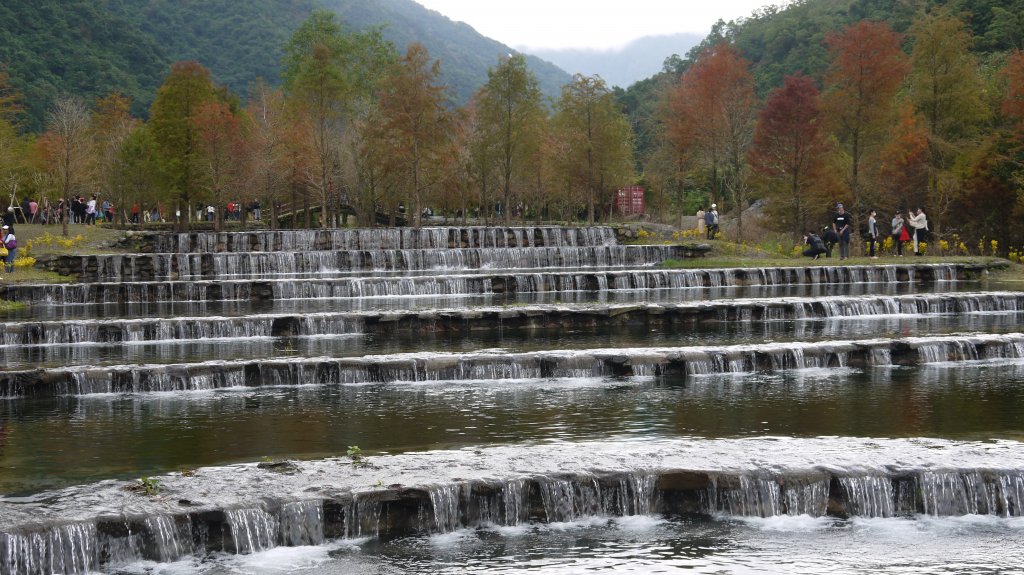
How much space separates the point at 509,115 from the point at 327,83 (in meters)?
11.2

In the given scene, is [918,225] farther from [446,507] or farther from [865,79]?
[446,507]

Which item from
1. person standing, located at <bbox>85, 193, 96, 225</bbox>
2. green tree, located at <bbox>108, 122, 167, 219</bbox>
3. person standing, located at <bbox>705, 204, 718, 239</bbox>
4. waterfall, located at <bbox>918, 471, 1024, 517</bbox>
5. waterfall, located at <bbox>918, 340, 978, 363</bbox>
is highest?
green tree, located at <bbox>108, 122, 167, 219</bbox>

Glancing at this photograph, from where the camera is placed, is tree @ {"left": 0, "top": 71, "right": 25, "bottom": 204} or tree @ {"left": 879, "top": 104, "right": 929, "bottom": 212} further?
tree @ {"left": 0, "top": 71, "right": 25, "bottom": 204}

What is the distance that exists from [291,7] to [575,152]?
112 metres

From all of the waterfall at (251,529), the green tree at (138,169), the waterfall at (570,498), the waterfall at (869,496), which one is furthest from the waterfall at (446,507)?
the green tree at (138,169)

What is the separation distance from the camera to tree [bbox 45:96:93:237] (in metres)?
43.7

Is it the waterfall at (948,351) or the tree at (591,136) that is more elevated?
the tree at (591,136)

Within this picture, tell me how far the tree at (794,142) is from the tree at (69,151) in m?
31.9

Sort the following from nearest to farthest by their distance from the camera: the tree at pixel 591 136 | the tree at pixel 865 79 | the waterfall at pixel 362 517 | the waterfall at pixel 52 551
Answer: the waterfall at pixel 52 551
the waterfall at pixel 362 517
the tree at pixel 865 79
the tree at pixel 591 136

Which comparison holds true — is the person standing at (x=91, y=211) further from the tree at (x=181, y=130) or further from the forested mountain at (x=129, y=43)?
the forested mountain at (x=129, y=43)

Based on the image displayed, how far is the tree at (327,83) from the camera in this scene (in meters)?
55.3

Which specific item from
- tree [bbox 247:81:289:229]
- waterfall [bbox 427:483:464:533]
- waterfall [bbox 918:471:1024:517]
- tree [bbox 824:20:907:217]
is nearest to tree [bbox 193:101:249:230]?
tree [bbox 247:81:289:229]

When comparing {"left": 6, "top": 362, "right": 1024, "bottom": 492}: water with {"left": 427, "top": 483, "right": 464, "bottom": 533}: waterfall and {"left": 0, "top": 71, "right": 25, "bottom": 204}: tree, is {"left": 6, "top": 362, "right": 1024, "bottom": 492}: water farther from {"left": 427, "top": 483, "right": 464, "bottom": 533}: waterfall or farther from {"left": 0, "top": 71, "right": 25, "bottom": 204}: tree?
{"left": 0, "top": 71, "right": 25, "bottom": 204}: tree

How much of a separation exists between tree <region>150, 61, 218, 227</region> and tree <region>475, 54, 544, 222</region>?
16.2 metres
